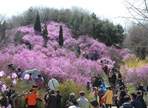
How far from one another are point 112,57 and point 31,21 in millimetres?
22401

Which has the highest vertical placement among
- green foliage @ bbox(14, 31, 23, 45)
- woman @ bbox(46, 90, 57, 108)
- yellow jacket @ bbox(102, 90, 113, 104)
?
green foliage @ bbox(14, 31, 23, 45)

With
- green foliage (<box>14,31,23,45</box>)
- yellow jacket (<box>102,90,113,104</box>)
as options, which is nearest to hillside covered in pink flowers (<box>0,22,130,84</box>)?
green foliage (<box>14,31,23,45</box>)

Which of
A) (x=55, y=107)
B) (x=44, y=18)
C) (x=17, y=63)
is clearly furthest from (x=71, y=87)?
(x=44, y=18)

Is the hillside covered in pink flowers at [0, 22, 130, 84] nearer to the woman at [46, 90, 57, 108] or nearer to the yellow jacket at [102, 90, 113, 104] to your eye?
the yellow jacket at [102, 90, 113, 104]

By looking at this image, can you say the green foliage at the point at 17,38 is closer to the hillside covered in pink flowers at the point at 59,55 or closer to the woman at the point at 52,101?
the hillside covered in pink flowers at the point at 59,55

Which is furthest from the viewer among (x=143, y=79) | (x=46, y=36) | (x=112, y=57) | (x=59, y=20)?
(x=59, y=20)

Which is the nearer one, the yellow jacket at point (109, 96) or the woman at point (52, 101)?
the woman at point (52, 101)

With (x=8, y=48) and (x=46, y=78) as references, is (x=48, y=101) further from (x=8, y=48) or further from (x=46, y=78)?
(x=8, y=48)

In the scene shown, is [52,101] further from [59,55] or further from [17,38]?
[17,38]

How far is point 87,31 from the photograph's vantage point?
129 feet

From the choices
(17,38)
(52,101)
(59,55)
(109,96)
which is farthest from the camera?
(17,38)

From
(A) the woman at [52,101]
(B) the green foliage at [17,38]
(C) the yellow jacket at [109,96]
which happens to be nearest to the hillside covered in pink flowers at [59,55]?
(B) the green foliage at [17,38]

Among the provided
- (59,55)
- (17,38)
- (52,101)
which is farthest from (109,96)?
(17,38)

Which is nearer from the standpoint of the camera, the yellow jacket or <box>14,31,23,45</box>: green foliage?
the yellow jacket
